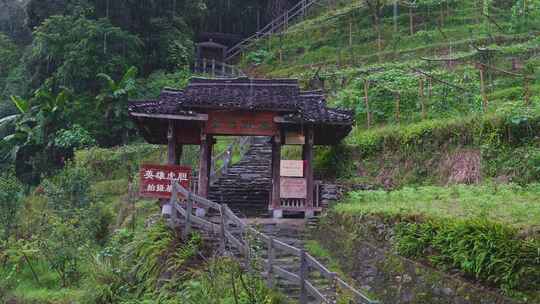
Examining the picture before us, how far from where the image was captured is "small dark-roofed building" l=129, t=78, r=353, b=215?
15.4 metres

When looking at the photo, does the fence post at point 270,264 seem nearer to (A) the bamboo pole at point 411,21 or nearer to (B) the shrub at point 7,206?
(B) the shrub at point 7,206

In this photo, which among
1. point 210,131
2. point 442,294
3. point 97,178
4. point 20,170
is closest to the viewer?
point 442,294

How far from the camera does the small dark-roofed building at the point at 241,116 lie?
50.5 feet

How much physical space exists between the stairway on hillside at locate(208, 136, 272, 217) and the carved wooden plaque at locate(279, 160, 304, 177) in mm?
1487

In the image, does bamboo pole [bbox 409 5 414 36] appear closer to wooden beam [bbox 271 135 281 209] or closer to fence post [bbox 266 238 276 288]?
wooden beam [bbox 271 135 281 209]

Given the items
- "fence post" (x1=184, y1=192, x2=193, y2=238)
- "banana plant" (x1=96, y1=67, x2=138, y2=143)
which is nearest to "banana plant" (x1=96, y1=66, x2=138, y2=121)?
"banana plant" (x1=96, y1=67, x2=138, y2=143)

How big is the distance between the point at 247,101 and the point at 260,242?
5559 millimetres

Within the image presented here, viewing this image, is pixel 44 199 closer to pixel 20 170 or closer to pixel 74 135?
pixel 74 135

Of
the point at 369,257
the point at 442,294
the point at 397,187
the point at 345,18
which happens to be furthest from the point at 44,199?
the point at 345,18

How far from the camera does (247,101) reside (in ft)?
51.5

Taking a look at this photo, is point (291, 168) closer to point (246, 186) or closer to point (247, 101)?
point (247, 101)

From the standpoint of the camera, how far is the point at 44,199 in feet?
72.9

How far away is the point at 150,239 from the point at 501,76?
56.0ft

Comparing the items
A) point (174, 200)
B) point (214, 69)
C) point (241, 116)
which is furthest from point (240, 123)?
point (214, 69)
